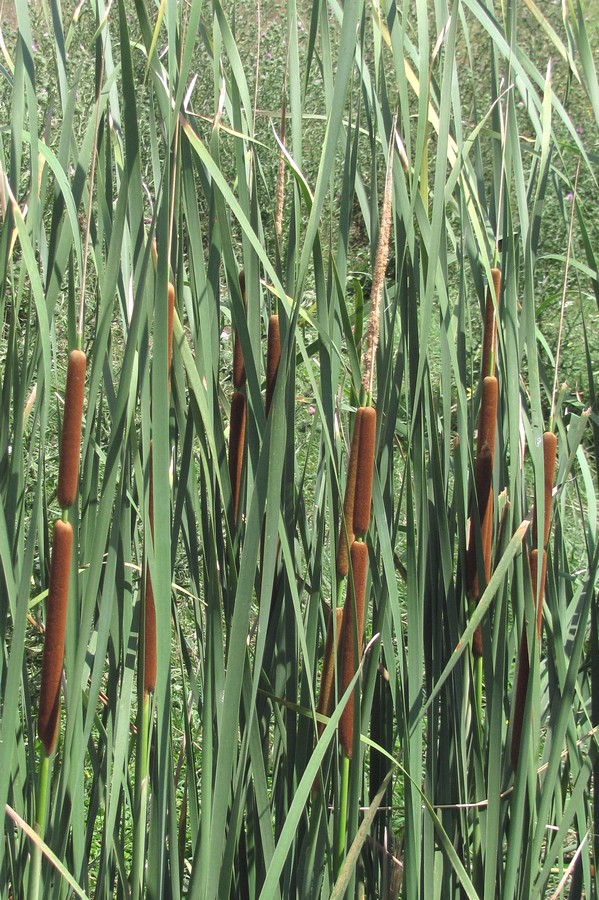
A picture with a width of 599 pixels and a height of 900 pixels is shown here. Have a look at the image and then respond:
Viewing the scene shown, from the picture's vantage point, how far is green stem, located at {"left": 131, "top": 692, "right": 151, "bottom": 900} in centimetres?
67

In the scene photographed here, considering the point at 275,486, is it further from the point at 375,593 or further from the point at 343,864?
the point at 343,864

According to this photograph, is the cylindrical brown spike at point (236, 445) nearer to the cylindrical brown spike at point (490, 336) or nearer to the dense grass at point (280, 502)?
the dense grass at point (280, 502)

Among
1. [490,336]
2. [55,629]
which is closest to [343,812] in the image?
[55,629]

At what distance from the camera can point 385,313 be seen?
85 centimetres

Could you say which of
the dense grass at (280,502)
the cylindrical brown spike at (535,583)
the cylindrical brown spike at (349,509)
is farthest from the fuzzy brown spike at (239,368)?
the cylindrical brown spike at (535,583)

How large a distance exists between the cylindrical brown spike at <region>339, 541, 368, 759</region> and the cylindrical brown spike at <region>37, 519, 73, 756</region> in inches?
6.9

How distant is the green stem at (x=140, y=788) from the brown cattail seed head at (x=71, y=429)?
0.15 meters

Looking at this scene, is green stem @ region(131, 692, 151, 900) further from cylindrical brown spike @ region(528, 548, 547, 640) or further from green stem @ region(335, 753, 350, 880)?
cylindrical brown spike @ region(528, 548, 547, 640)

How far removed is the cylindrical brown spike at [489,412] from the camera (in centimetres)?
74

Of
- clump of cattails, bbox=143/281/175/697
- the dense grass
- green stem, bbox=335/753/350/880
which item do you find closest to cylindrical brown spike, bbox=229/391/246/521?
the dense grass

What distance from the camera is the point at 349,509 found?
25.5 inches

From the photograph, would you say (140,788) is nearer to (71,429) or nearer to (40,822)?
(40,822)

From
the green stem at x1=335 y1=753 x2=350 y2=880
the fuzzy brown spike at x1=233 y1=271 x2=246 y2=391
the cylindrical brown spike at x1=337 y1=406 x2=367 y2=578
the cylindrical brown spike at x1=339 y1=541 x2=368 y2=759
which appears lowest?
the green stem at x1=335 y1=753 x2=350 y2=880

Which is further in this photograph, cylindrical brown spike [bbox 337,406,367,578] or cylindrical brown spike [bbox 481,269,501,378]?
cylindrical brown spike [bbox 481,269,501,378]
